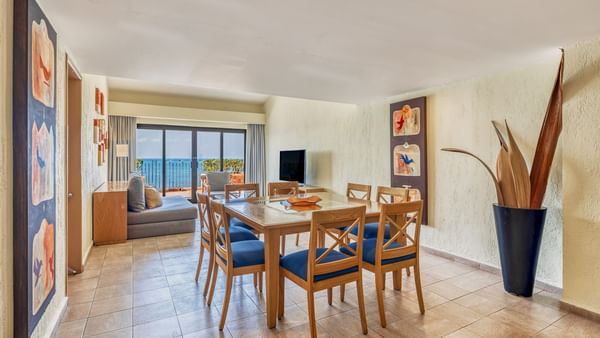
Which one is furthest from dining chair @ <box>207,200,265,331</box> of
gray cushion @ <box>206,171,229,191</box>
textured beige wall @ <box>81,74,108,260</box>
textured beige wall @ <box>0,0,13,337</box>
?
gray cushion @ <box>206,171,229,191</box>

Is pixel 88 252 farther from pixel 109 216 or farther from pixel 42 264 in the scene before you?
pixel 42 264

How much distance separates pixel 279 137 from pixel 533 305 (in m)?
6.13

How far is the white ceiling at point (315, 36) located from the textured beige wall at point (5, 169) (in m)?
0.59

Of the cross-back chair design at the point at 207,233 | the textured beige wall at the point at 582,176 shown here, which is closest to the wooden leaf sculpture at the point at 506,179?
the textured beige wall at the point at 582,176

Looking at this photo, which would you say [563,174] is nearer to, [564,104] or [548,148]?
[548,148]

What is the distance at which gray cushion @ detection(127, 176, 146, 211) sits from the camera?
466 centimetres

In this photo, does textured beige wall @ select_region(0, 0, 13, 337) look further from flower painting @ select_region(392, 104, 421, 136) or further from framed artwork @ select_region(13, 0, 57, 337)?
flower painting @ select_region(392, 104, 421, 136)

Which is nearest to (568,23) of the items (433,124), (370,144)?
(433,124)

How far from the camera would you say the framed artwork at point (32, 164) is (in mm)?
1480

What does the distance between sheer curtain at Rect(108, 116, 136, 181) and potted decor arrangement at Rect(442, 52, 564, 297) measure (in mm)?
7047

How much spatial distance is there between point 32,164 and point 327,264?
1814 mm

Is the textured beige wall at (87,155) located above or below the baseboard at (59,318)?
above

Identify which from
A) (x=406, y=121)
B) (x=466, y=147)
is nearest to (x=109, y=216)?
(x=406, y=121)

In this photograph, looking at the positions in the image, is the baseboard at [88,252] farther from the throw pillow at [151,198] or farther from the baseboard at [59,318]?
the baseboard at [59,318]
